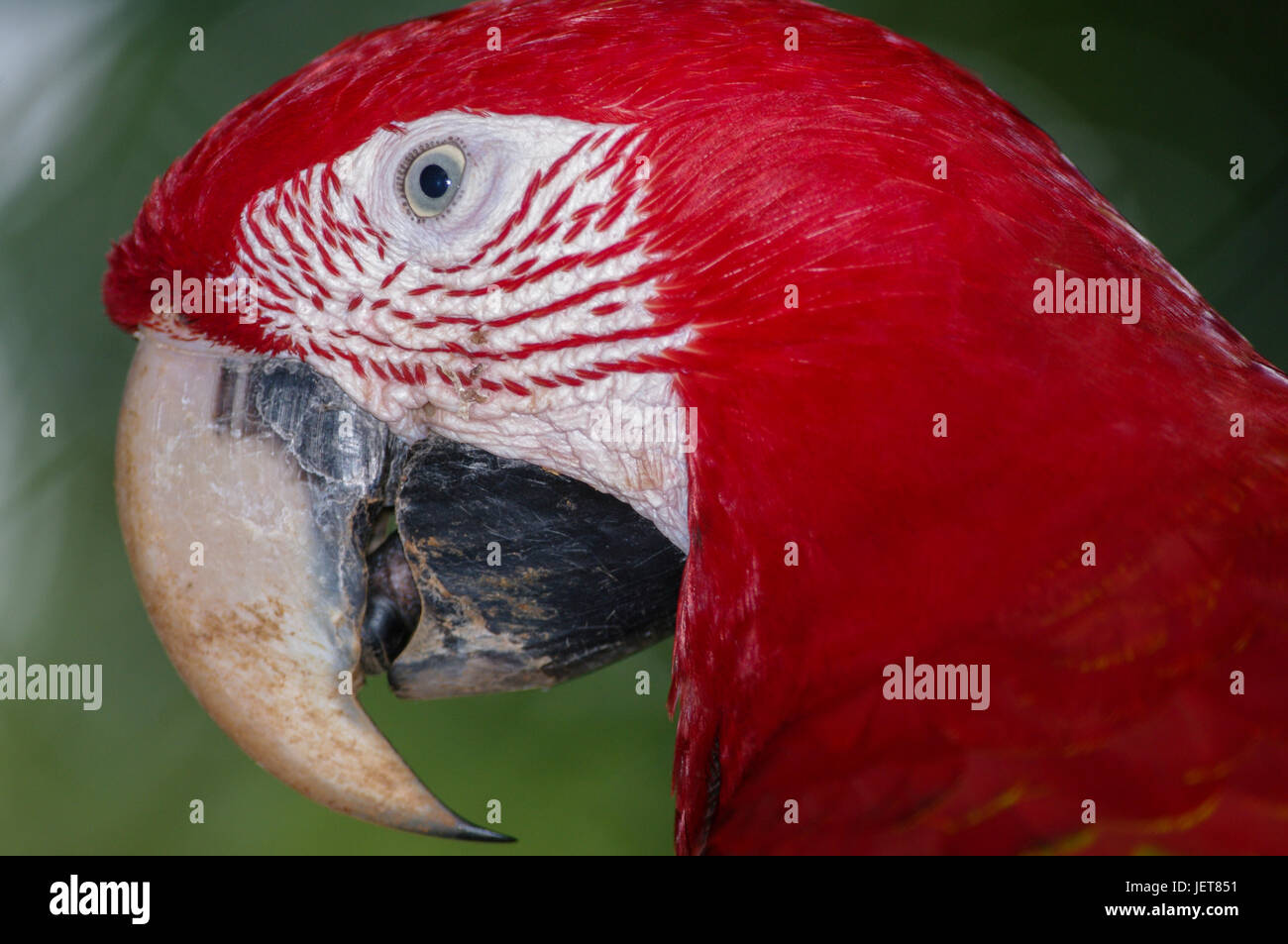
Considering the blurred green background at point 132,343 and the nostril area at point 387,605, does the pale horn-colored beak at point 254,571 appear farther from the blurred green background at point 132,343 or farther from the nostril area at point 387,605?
the blurred green background at point 132,343


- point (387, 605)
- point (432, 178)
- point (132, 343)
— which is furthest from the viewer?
point (132, 343)

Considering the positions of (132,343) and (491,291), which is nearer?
(491,291)

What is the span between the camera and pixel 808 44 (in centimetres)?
87

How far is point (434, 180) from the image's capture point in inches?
34.9

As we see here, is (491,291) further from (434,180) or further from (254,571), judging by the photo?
(254,571)

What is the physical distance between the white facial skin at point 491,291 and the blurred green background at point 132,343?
1411mm

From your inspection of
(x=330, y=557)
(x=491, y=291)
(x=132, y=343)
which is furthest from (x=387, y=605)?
(x=132, y=343)

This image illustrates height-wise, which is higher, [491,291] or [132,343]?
[132,343]

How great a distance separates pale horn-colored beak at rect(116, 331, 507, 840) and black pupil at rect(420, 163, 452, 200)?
0.75 ft

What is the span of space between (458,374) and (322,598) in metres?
0.25

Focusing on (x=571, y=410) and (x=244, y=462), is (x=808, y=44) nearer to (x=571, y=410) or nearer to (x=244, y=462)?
(x=571, y=410)

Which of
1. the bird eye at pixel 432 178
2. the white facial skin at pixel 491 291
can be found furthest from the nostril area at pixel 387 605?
the bird eye at pixel 432 178

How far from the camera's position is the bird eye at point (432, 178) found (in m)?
0.88
